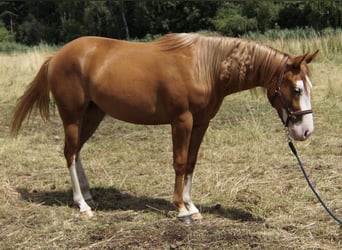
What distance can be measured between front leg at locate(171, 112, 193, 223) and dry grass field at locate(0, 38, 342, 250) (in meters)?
0.13

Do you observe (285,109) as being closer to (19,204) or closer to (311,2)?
(19,204)

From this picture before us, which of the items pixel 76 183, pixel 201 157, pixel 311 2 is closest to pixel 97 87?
pixel 76 183

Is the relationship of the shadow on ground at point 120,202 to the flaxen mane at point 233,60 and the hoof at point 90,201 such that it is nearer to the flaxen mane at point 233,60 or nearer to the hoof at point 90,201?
the hoof at point 90,201

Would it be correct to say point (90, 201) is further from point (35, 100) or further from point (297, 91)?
point (297, 91)

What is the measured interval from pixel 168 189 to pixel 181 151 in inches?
38.0

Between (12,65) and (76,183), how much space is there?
37.2 feet

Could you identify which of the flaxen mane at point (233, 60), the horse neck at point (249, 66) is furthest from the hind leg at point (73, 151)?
the horse neck at point (249, 66)

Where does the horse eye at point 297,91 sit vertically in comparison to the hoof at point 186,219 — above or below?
above

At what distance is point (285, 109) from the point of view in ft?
11.9

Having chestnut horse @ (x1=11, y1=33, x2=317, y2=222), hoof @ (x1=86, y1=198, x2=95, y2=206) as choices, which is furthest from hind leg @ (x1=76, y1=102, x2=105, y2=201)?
chestnut horse @ (x1=11, y1=33, x2=317, y2=222)

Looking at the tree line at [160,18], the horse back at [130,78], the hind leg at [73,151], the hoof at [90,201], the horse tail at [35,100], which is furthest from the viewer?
the tree line at [160,18]

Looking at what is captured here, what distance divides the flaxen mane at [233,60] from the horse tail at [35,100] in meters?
1.62

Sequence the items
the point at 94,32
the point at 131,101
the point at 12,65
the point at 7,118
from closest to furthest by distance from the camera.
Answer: the point at 131,101
the point at 7,118
the point at 12,65
the point at 94,32

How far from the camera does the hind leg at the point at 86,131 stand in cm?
464
